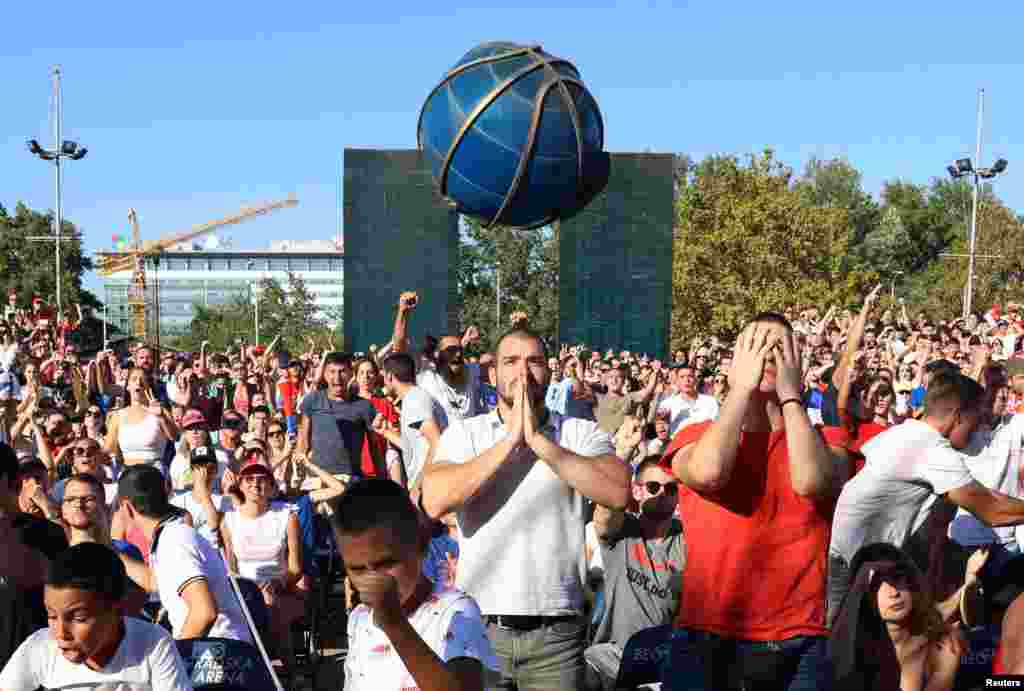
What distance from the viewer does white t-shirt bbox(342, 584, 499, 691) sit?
118 inches

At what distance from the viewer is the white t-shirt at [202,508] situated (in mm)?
7879

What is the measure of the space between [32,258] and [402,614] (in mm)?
66877

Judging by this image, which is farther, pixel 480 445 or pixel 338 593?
pixel 338 593

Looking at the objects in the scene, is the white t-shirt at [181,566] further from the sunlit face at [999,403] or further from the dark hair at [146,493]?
the sunlit face at [999,403]

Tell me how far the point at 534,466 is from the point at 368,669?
1.42m

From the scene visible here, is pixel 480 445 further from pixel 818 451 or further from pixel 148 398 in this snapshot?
pixel 148 398

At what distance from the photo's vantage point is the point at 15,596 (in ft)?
14.9

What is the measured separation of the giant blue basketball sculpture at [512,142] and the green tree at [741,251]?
3139 cm

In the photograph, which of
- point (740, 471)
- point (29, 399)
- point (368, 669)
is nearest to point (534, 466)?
point (740, 471)

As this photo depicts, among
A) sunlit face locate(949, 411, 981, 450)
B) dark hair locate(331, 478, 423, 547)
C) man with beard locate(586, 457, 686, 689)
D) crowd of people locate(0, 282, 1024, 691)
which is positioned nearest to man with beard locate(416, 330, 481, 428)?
crowd of people locate(0, 282, 1024, 691)

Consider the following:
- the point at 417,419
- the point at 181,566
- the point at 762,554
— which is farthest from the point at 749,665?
the point at 417,419

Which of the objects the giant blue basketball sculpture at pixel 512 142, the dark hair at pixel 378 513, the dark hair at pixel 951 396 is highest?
the giant blue basketball sculpture at pixel 512 142

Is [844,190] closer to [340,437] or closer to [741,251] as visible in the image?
[741,251]

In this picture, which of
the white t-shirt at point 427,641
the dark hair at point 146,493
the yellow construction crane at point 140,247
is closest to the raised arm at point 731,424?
the white t-shirt at point 427,641
